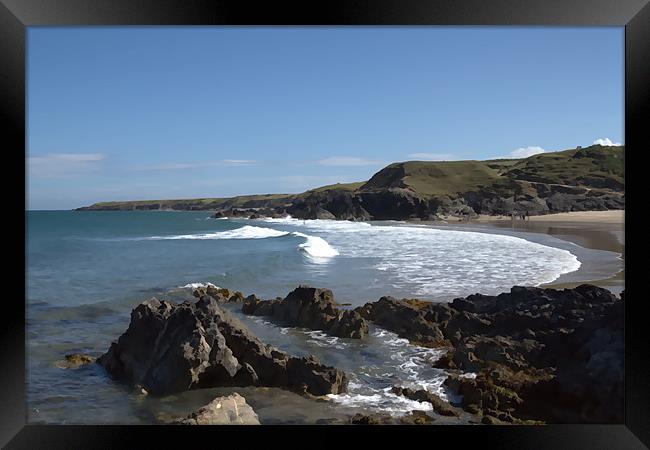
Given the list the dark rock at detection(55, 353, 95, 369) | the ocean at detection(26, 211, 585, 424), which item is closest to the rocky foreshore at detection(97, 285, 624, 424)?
the ocean at detection(26, 211, 585, 424)

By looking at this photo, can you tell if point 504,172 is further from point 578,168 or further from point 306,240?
point 306,240

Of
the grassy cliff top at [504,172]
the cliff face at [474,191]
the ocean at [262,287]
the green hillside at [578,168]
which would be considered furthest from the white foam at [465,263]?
the grassy cliff top at [504,172]

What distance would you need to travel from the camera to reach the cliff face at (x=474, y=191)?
2889 cm

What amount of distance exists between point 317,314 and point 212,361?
240 centimetres

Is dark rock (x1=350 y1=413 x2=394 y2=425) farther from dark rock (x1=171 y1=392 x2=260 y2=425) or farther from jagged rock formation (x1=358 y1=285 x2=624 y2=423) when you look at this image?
dark rock (x1=171 y1=392 x2=260 y2=425)

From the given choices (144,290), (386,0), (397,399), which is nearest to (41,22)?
(386,0)

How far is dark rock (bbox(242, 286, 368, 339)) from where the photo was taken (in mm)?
5969

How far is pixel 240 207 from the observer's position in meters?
48.7

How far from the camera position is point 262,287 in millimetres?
12391

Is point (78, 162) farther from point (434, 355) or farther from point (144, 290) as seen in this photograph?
point (434, 355)

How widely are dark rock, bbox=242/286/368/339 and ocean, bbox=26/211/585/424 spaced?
18 cm

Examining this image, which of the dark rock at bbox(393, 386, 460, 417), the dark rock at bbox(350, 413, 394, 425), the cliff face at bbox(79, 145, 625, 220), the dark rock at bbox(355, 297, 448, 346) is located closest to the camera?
the dark rock at bbox(350, 413, 394, 425)

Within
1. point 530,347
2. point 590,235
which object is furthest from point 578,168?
point 530,347

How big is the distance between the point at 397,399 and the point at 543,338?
1834mm
